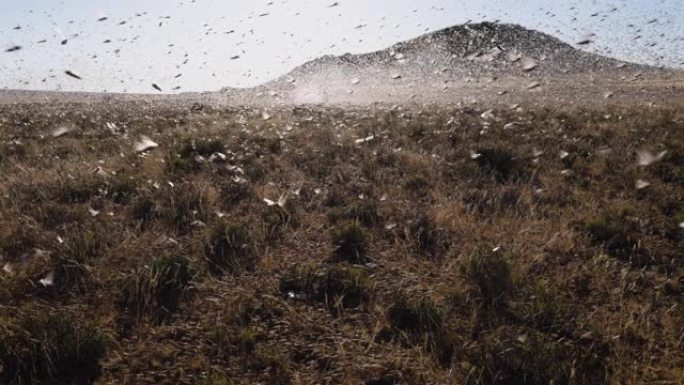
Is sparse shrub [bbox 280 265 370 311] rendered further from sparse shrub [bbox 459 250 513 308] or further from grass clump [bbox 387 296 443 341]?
sparse shrub [bbox 459 250 513 308]

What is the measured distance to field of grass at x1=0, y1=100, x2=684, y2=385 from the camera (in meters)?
3.32

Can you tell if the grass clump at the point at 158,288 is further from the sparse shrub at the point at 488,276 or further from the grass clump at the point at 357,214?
the sparse shrub at the point at 488,276

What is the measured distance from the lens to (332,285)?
4367mm

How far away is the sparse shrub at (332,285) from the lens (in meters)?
4.16

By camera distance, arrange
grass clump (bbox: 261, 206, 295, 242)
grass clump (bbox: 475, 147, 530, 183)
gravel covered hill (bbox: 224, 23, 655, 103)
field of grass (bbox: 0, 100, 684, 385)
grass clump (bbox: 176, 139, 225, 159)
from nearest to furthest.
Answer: field of grass (bbox: 0, 100, 684, 385) → grass clump (bbox: 261, 206, 295, 242) → grass clump (bbox: 475, 147, 530, 183) → grass clump (bbox: 176, 139, 225, 159) → gravel covered hill (bbox: 224, 23, 655, 103)

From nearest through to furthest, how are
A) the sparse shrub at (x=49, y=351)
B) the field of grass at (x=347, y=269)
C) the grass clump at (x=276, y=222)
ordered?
the sparse shrub at (x=49, y=351) < the field of grass at (x=347, y=269) < the grass clump at (x=276, y=222)

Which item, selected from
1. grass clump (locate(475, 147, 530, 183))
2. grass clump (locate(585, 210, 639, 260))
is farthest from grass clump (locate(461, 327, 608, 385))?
grass clump (locate(475, 147, 530, 183))

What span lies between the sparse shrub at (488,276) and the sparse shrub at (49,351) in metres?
3.15

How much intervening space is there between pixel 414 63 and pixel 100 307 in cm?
11558

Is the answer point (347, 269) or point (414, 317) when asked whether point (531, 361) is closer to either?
point (414, 317)

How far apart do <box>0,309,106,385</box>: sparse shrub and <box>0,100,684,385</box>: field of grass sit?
0.05ft

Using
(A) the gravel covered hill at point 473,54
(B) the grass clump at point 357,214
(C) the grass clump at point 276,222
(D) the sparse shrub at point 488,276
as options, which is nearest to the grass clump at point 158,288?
(C) the grass clump at point 276,222

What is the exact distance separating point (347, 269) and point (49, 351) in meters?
2.54

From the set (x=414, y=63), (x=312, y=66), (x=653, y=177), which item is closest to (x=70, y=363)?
(x=653, y=177)
